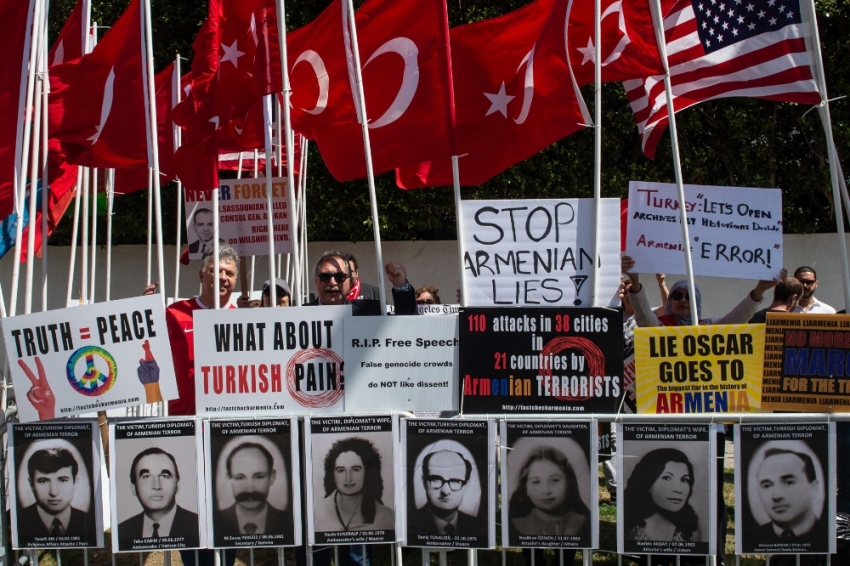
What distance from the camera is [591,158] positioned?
47.9ft

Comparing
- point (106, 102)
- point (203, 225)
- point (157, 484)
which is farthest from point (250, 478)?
point (203, 225)

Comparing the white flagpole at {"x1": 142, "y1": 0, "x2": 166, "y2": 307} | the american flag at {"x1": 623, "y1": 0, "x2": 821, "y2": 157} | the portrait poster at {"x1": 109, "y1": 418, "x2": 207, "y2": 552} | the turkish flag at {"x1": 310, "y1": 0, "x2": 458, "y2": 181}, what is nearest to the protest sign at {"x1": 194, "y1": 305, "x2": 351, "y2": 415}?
the portrait poster at {"x1": 109, "y1": 418, "x2": 207, "y2": 552}

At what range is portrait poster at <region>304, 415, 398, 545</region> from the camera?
4.23 metres

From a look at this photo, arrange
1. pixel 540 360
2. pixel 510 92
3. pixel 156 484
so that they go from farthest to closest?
pixel 510 92, pixel 156 484, pixel 540 360

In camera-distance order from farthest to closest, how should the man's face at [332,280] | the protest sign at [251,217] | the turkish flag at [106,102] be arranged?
the protest sign at [251,217], the turkish flag at [106,102], the man's face at [332,280]

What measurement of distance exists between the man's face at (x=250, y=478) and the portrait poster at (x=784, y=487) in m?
2.29

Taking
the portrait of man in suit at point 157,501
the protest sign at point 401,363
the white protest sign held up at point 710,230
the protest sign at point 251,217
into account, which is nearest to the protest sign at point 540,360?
the protest sign at point 401,363

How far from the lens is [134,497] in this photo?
4.29 meters

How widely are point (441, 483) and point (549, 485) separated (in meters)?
0.53

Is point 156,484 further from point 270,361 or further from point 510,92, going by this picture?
point 510,92

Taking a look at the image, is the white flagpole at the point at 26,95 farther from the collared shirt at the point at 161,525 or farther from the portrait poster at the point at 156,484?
the collared shirt at the point at 161,525

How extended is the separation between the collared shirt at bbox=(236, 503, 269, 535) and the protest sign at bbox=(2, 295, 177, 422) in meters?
0.69

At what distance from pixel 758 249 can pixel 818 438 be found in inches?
54.8

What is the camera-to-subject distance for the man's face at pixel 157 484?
429 centimetres
